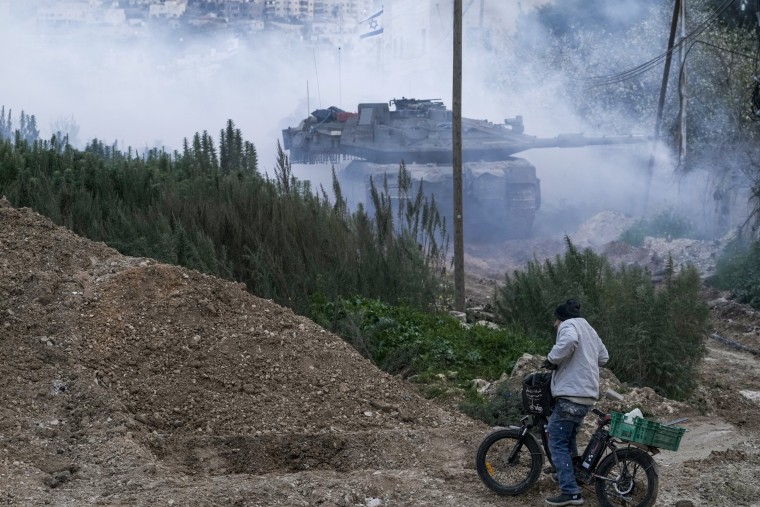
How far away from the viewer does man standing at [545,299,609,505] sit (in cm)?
715

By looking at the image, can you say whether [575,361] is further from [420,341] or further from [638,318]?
[638,318]

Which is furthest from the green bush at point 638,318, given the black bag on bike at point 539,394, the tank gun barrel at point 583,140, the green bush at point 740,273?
the tank gun barrel at point 583,140

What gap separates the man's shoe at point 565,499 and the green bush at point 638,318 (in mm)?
4525

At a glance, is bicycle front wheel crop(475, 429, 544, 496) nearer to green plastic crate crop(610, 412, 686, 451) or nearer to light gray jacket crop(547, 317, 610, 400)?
light gray jacket crop(547, 317, 610, 400)

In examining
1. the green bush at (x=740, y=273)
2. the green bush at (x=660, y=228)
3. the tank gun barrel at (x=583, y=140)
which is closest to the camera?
the green bush at (x=740, y=273)

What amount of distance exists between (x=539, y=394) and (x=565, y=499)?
26.1 inches

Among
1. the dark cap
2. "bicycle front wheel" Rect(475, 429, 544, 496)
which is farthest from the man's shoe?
the dark cap

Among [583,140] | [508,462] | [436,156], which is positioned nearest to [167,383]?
[508,462]

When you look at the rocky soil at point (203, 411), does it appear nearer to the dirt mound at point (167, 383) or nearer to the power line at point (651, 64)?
the dirt mound at point (167, 383)

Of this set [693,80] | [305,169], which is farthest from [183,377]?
[305,169]

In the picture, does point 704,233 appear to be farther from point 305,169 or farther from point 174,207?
point 174,207

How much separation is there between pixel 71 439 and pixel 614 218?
25.5 m

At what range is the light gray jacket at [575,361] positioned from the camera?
7.12 metres

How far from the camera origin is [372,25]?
50375mm
